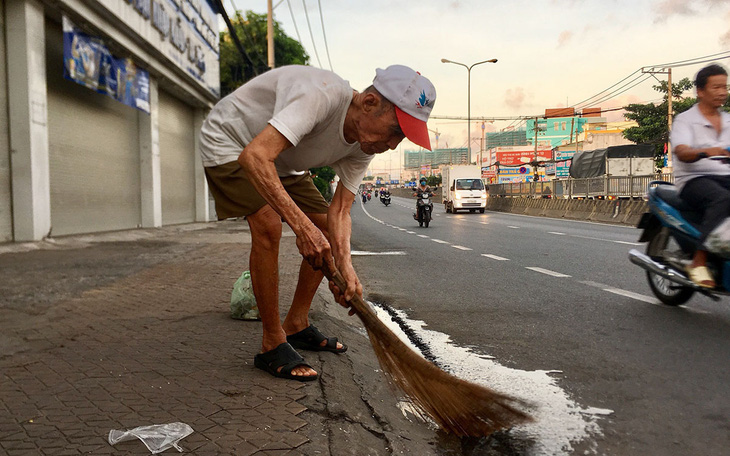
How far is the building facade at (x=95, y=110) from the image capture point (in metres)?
10.7

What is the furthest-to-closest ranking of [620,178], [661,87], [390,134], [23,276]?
[661,87] → [620,178] → [23,276] → [390,134]

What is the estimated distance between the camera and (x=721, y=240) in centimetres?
450

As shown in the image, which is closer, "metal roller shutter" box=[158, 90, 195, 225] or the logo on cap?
the logo on cap

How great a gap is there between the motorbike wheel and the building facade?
9.55 meters

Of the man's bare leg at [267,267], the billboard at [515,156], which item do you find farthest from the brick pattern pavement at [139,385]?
the billboard at [515,156]

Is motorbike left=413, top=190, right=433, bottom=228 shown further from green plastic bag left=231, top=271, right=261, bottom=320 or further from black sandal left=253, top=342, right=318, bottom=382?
black sandal left=253, top=342, right=318, bottom=382

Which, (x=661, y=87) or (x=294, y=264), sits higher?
(x=661, y=87)

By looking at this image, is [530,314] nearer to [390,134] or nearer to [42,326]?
[390,134]

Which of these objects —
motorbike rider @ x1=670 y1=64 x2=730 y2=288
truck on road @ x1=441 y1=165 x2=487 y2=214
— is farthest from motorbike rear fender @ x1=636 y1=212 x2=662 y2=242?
truck on road @ x1=441 y1=165 x2=487 y2=214

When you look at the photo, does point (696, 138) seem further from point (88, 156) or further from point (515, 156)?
point (515, 156)

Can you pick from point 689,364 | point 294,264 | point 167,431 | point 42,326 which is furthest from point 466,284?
point 167,431

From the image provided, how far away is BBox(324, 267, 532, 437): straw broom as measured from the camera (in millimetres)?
2455

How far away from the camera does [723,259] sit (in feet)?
15.1

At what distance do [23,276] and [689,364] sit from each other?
607cm
